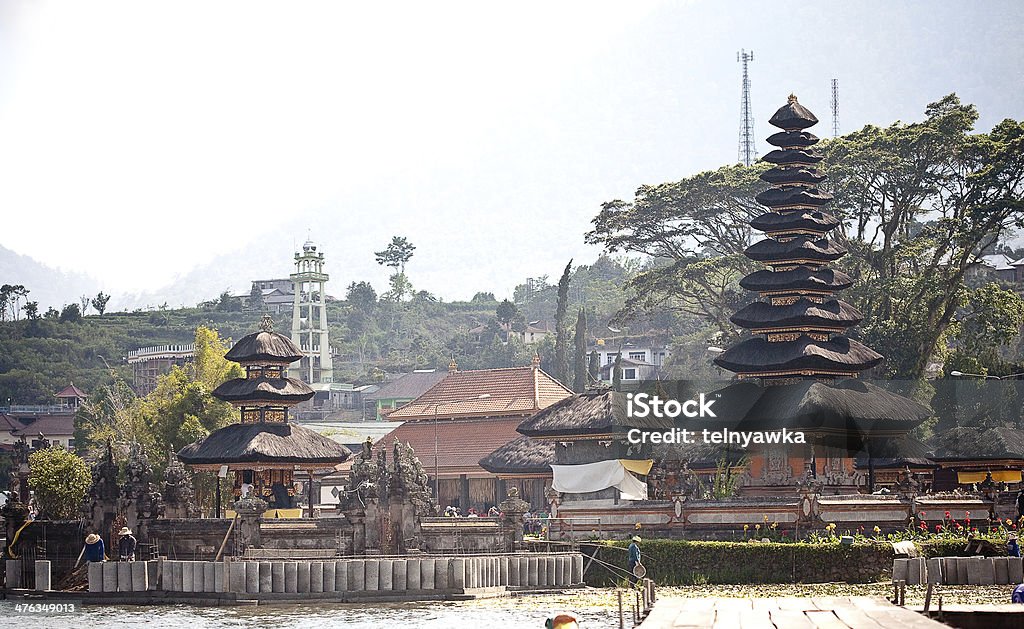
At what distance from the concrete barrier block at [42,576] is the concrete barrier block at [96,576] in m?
3.35

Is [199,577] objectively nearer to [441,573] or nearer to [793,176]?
[441,573]

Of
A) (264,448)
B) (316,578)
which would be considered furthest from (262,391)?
(316,578)

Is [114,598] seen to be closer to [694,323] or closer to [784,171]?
[784,171]

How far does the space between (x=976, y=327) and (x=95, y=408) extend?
157ft

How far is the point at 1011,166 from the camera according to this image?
63.5 meters

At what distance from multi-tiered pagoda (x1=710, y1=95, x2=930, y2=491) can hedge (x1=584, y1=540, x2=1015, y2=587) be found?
829 cm

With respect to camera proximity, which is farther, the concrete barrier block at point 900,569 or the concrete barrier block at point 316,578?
the concrete barrier block at point 316,578

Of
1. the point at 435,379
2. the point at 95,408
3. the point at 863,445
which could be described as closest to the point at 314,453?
the point at 863,445

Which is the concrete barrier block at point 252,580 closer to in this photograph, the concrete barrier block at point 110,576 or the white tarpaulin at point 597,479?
the concrete barrier block at point 110,576

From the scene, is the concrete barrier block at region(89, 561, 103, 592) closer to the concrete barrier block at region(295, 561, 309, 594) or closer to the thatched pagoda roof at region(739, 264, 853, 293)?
the concrete barrier block at region(295, 561, 309, 594)

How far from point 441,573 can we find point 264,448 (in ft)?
50.7

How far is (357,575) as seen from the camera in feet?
134

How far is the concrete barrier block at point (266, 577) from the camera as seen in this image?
4116 centimetres

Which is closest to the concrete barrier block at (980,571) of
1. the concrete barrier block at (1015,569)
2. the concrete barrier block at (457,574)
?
the concrete barrier block at (1015,569)
